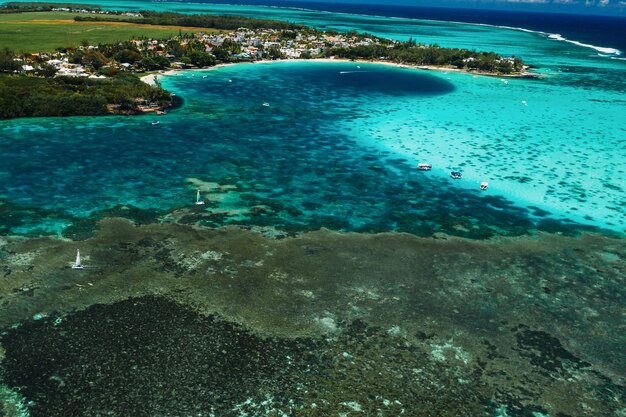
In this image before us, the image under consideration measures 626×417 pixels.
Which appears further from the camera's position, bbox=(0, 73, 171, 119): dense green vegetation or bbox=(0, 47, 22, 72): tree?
bbox=(0, 47, 22, 72): tree

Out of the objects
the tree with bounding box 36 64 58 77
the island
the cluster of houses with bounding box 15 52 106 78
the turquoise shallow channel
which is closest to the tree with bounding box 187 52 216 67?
the island

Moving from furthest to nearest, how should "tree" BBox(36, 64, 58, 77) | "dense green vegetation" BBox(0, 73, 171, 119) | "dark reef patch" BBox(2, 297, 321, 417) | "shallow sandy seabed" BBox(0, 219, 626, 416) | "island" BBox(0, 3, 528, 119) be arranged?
"tree" BBox(36, 64, 58, 77)
"island" BBox(0, 3, 528, 119)
"dense green vegetation" BBox(0, 73, 171, 119)
"shallow sandy seabed" BBox(0, 219, 626, 416)
"dark reef patch" BBox(2, 297, 321, 417)

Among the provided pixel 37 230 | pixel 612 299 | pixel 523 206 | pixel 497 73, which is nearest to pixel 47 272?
pixel 37 230

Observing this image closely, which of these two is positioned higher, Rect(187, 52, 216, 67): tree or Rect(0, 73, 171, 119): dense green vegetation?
Rect(187, 52, 216, 67): tree

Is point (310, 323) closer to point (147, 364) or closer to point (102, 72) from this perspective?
point (147, 364)

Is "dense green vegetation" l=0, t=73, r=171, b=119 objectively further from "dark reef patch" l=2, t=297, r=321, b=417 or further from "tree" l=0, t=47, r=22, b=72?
"dark reef patch" l=2, t=297, r=321, b=417

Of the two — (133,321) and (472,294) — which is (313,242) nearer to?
(472,294)

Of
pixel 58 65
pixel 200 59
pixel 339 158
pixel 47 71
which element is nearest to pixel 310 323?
pixel 339 158
